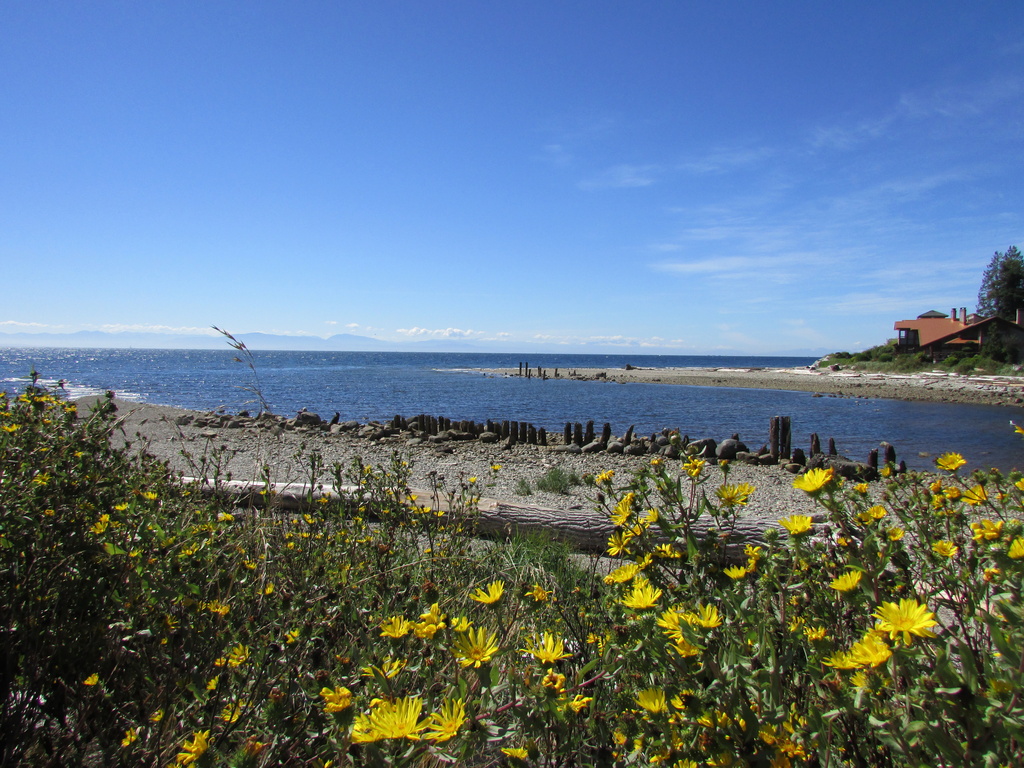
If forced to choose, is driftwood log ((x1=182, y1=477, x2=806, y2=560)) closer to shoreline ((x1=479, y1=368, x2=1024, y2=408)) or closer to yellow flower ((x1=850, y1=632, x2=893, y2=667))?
yellow flower ((x1=850, y1=632, x2=893, y2=667))

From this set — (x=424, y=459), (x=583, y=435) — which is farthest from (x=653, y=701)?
(x=583, y=435)

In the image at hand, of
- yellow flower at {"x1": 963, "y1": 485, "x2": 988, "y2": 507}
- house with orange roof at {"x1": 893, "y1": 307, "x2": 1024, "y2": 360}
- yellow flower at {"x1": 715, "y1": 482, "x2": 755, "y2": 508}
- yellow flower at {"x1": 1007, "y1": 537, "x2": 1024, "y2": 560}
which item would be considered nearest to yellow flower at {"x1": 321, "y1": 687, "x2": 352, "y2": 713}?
yellow flower at {"x1": 715, "y1": 482, "x2": 755, "y2": 508}

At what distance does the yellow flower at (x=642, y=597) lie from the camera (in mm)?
1377

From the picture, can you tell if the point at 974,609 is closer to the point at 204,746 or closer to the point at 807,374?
the point at 204,746

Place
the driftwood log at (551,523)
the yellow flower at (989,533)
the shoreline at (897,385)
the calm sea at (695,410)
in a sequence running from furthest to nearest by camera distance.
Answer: the shoreline at (897,385), the calm sea at (695,410), the driftwood log at (551,523), the yellow flower at (989,533)

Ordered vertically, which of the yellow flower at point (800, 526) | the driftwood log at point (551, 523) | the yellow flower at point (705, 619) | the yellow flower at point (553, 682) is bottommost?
the driftwood log at point (551, 523)

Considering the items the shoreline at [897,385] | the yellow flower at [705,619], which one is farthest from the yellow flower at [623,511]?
the shoreline at [897,385]

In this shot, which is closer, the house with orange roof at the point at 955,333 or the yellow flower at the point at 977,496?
the yellow flower at the point at 977,496

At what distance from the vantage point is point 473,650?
1.20 metres

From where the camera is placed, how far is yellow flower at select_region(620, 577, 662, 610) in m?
1.38

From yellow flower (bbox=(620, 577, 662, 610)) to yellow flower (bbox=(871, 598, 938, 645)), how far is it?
0.46m

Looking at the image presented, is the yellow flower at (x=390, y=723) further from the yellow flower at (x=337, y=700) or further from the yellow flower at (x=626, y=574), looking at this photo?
the yellow flower at (x=626, y=574)

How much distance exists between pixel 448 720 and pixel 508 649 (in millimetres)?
978

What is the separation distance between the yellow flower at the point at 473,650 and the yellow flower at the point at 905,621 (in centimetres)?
75
